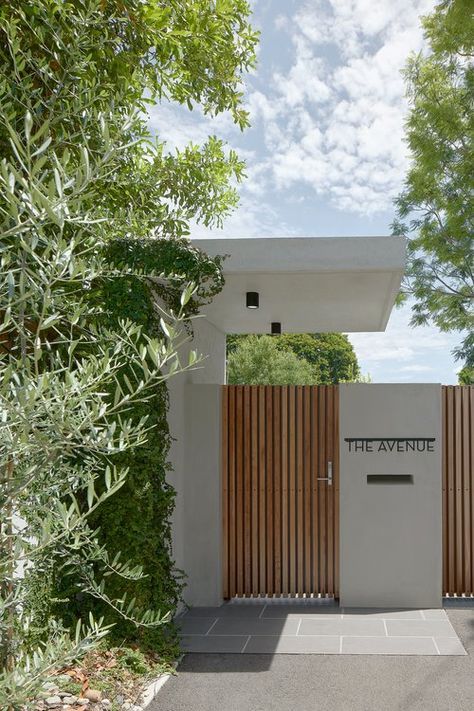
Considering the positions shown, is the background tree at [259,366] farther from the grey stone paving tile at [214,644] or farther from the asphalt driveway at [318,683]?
the asphalt driveway at [318,683]

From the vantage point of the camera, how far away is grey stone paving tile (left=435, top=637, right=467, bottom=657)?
5.72 metres

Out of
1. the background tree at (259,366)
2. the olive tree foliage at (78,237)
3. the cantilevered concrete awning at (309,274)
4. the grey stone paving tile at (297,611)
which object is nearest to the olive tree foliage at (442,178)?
the olive tree foliage at (78,237)

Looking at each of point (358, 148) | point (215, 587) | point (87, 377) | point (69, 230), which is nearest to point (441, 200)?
point (358, 148)

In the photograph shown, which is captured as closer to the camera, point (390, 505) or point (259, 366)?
point (390, 505)

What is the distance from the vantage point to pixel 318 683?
515 centimetres

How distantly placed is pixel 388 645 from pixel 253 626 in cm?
124

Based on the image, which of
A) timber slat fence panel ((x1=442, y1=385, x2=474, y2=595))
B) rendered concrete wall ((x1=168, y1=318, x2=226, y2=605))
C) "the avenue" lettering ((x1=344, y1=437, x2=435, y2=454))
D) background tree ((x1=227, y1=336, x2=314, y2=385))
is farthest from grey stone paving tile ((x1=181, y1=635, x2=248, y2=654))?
background tree ((x1=227, y1=336, x2=314, y2=385))

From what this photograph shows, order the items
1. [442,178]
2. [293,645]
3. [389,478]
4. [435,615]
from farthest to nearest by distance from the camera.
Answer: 1. [442,178]
2. [389,478]
3. [435,615]
4. [293,645]

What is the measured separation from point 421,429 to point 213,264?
2.78 m

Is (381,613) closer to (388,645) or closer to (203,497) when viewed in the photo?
(388,645)

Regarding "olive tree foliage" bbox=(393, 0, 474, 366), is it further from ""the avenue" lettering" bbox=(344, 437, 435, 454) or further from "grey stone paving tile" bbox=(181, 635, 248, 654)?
"grey stone paving tile" bbox=(181, 635, 248, 654)

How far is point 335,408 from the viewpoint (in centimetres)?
774

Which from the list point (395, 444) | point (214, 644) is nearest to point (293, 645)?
point (214, 644)

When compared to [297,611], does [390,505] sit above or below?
above
